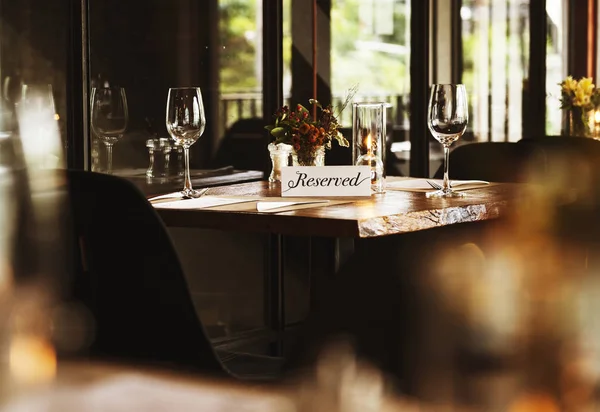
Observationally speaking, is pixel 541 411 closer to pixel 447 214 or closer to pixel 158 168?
pixel 447 214

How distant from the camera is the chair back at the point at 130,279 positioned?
1.44 meters

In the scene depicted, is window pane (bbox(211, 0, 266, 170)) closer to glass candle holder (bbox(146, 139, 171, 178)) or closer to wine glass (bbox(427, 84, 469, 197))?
glass candle holder (bbox(146, 139, 171, 178))

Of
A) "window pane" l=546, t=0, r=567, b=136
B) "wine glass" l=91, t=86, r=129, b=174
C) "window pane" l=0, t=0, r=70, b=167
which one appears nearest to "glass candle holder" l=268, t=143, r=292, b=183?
"wine glass" l=91, t=86, r=129, b=174

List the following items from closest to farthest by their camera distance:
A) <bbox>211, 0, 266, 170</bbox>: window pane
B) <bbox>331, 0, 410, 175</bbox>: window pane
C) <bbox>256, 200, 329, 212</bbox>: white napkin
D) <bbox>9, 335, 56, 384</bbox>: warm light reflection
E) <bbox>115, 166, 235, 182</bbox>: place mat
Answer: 1. <bbox>9, 335, 56, 384</bbox>: warm light reflection
2. <bbox>256, 200, 329, 212</bbox>: white napkin
3. <bbox>115, 166, 235, 182</bbox>: place mat
4. <bbox>211, 0, 266, 170</bbox>: window pane
5. <bbox>331, 0, 410, 175</bbox>: window pane

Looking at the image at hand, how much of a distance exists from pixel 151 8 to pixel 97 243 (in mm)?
1856

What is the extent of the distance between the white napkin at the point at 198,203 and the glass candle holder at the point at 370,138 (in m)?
0.39

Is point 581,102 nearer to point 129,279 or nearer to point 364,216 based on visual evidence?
point 364,216

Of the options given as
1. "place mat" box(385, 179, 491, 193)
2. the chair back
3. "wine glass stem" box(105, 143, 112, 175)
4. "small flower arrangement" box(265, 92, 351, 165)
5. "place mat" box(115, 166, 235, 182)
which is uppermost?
"small flower arrangement" box(265, 92, 351, 165)

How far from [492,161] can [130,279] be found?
6.51 ft

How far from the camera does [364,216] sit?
1.89 m

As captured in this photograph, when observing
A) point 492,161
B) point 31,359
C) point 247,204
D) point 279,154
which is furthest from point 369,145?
point 31,359

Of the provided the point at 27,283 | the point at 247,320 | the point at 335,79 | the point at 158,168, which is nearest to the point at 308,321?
the point at 27,283

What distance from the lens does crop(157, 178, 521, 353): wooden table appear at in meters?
1.88

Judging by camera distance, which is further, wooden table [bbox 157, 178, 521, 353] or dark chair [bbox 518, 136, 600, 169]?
dark chair [bbox 518, 136, 600, 169]
